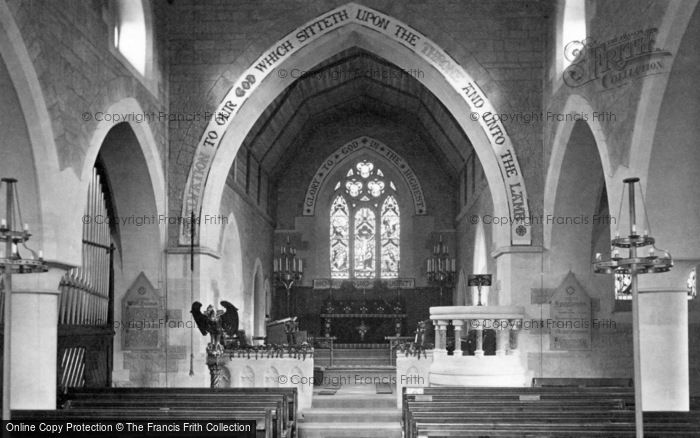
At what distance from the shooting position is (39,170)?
8.30 m

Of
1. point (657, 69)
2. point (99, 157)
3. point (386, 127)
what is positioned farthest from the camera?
point (386, 127)

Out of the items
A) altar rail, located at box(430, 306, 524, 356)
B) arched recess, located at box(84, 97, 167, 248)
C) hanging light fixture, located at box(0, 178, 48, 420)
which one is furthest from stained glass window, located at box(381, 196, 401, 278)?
hanging light fixture, located at box(0, 178, 48, 420)

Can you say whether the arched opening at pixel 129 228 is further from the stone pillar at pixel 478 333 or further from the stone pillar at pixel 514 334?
the stone pillar at pixel 514 334

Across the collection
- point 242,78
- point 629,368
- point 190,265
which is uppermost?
point 242,78

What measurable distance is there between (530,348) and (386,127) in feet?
32.1

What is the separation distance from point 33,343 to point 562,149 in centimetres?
705

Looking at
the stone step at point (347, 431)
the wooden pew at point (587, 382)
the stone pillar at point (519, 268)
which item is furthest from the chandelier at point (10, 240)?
the stone pillar at point (519, 268)

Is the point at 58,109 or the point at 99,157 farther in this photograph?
the point at 99,157

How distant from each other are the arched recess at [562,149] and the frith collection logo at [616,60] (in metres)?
0.28

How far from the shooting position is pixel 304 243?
20953 millimetres

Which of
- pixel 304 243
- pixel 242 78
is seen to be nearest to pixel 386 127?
pixel 304 243

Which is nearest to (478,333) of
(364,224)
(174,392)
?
(174,392)

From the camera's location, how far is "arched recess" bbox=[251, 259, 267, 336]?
18.5 m

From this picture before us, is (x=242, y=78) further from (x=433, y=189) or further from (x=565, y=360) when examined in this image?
(x=433, y=189)
